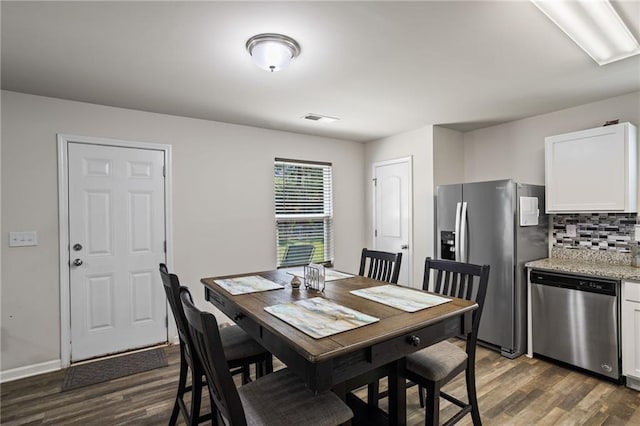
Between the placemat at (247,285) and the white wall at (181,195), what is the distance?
4.56ft

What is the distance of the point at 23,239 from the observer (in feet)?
9.31

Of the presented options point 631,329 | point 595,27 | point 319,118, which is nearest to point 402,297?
point 595,27

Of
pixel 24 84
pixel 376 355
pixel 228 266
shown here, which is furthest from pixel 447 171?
pixel 24 84

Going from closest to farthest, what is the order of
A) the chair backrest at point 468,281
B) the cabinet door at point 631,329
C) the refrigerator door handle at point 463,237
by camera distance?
the chair backrest at point 468,281 → the cabinet door at point 631,329 → the refrigerator door handle at point 463,237

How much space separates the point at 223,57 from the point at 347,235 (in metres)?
3.14

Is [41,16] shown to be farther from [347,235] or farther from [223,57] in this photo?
[347,235]

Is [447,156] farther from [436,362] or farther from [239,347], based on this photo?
[239,347]

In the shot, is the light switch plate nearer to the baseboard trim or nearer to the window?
the baseboard trim

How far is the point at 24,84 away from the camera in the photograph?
8.66 ft

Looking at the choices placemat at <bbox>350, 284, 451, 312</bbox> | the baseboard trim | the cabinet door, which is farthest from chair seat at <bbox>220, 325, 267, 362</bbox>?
the cabinet door

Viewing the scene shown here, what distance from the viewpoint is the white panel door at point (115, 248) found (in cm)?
308

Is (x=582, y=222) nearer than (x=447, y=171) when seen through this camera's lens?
Yes

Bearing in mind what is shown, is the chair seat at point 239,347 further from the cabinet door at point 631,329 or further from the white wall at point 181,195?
the cabinet door at point 631,329

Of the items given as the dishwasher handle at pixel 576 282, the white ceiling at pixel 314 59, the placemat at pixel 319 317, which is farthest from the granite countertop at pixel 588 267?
the placemat at pixel 319 317
